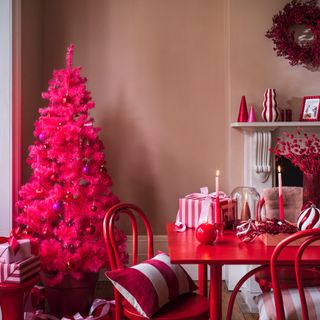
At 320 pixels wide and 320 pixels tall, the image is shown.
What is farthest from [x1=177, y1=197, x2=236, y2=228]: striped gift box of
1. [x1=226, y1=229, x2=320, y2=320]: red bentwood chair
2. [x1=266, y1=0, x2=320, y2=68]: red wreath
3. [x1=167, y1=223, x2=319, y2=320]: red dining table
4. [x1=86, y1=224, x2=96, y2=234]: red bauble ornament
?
[x1=266, y1=0, x2=320, y2=68]: red wreath

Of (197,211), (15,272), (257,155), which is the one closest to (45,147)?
(15,272)

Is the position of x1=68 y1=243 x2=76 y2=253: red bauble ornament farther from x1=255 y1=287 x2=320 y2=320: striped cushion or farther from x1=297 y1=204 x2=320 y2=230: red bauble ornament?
x1=297 y1=204 x2=320 y2=230: red bauble ornament

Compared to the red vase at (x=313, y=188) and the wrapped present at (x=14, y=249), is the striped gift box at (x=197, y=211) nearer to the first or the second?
the red vase at (x=313, y=188)

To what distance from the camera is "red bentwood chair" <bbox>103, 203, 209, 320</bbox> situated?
2.10 meters

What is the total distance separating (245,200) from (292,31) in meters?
1.84

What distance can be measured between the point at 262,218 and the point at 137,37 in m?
2.31

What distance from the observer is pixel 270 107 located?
3.68 meters

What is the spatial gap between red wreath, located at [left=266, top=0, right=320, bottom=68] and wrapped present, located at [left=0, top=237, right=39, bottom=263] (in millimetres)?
2409

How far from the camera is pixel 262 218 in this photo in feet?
8.21

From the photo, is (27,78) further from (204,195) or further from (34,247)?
(204,195)

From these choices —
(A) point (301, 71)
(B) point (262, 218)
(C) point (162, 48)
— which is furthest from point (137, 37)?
(B) point (262, 218)

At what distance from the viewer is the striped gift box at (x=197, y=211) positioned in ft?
8.43

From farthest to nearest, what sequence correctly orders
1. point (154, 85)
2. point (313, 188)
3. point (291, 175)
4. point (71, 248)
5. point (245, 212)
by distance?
1. point (154, 85)
2. point (291, 175)
3. point (71, 248)
4. point (245, 212)
5. point (313, 188)

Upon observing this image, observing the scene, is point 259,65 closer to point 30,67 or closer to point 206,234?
point 30,67
